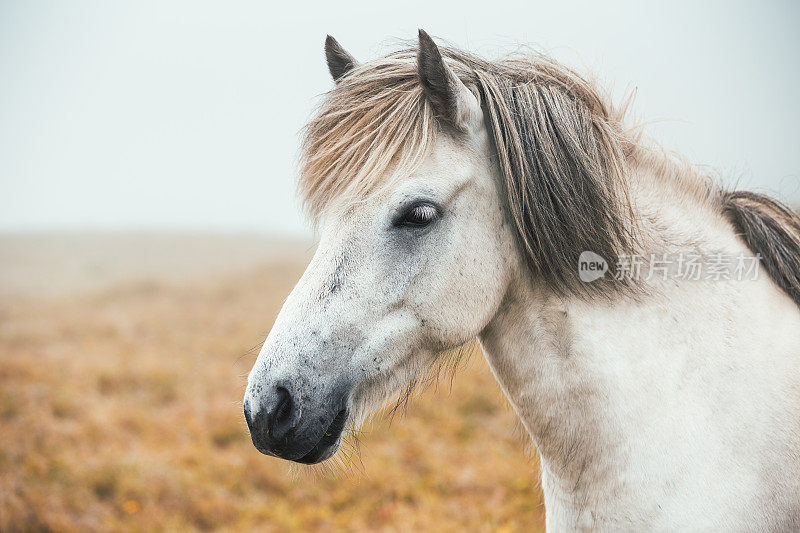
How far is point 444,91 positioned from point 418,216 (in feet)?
1.37

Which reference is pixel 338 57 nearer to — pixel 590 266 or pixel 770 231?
pixel 590 266

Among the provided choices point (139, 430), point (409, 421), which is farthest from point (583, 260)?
point (139, 430)

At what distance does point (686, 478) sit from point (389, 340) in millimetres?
1043

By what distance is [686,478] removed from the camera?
1593 mm

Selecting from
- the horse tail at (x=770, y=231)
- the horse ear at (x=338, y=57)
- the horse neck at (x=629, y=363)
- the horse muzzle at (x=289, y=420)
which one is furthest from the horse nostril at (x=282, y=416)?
the horse tail at (x=770, y=231)

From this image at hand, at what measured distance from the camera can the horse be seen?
1587mm

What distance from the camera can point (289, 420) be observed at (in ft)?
5.08

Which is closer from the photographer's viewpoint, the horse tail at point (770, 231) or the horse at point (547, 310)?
the horse at point (547, 310)

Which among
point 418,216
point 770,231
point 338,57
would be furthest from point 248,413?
point 770,231

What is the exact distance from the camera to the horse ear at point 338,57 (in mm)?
2092

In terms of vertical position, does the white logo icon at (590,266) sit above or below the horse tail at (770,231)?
below

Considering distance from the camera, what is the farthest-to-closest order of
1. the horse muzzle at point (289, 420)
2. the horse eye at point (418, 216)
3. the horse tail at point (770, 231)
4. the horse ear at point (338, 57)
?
the horse ear at point (338, 57), the horse tail at point (770, 231), the horse eye at point (418, 216), the horse muzzle at point (289, 420)

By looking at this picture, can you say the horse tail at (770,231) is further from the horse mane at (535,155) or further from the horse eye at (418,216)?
the horse eye at (418,216)

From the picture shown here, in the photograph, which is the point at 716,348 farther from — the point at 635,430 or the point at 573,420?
the point at 573,420
